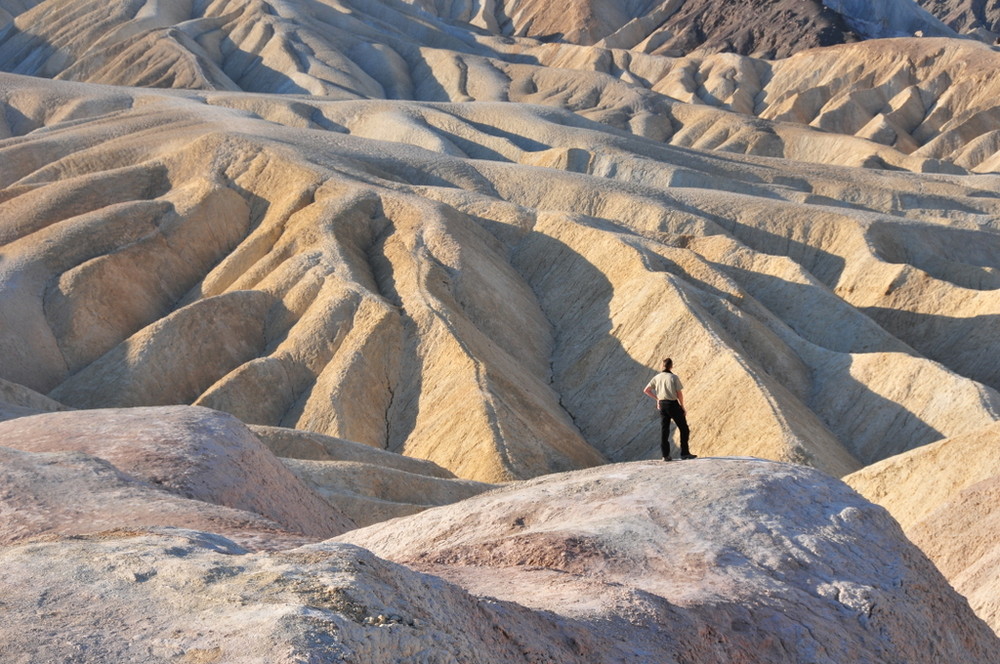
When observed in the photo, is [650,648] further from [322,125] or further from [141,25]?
[141,25]

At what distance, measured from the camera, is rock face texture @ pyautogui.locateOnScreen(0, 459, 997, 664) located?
299 inches

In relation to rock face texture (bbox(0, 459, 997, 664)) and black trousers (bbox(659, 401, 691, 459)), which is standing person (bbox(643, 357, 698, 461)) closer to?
black trousers (bbox(659, 401, 691, 459))

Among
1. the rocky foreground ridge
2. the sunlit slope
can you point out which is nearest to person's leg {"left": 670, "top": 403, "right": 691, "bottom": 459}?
the rocky foreground ridge

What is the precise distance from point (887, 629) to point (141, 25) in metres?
108

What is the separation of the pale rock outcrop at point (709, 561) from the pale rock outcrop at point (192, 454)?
2.01 meters

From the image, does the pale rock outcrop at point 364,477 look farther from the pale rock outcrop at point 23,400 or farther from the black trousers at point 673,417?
the black trousers at point 673,417

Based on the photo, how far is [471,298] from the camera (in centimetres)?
4200

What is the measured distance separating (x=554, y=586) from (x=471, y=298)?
3162 centimetres

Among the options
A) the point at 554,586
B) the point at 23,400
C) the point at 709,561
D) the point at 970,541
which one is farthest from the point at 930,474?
the point at 23,400

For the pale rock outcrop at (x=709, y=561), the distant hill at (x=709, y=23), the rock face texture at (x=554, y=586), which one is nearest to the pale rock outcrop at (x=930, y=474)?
the pale rock outcrop at (x=709, y=561)

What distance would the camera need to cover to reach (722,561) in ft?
38.6

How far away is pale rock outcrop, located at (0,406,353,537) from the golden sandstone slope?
29cm

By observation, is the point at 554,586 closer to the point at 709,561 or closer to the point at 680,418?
the point at 709,561

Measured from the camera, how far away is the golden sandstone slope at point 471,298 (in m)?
34.5
